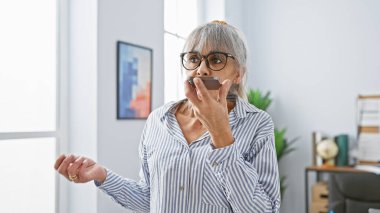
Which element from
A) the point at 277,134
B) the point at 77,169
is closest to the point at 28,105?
the point at 77,169

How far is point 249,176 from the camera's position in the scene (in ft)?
2.94

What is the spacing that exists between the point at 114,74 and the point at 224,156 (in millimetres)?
1625

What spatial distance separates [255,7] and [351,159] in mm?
1868

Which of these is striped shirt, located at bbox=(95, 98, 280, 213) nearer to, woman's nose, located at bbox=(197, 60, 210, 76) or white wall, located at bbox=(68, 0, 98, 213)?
woman's nose, located at bbox=(197, 60, 210, 76)

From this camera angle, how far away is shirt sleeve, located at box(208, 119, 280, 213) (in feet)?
2.87

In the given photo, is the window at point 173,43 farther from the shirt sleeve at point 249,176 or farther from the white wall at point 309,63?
the shirt sleeve at point 249,176

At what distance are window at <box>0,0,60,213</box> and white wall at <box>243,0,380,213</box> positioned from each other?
91.9 inches

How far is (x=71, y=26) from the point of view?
2311mm

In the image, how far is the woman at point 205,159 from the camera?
2.94 ft

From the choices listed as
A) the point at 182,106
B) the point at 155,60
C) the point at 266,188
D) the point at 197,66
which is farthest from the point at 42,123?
the point at 266,188

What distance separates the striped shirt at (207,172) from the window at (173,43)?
2.05 metres

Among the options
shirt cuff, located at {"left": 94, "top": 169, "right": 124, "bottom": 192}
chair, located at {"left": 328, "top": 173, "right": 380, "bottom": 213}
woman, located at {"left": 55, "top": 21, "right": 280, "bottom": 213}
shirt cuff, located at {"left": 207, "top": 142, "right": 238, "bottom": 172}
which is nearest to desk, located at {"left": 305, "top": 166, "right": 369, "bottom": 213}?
chair, located at {"left": 328, "top": 173, "right": 380, "bottom": 213}

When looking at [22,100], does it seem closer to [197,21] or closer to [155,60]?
[155,60]

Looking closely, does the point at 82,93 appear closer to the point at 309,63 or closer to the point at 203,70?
the point at 203,70
